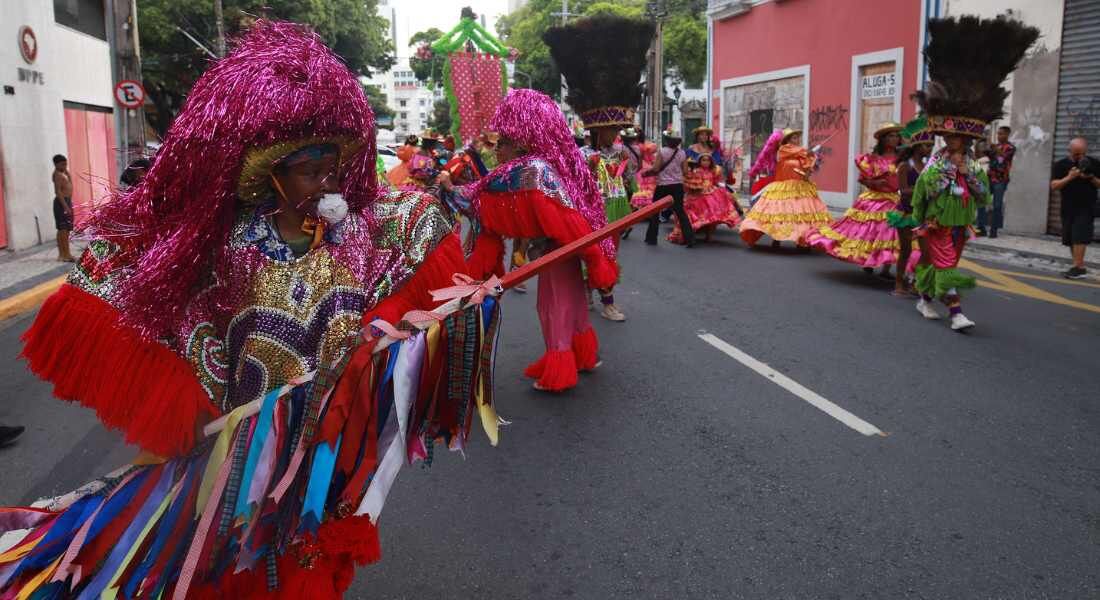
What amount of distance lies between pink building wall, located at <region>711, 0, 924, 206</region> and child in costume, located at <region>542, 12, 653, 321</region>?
10.6 meters

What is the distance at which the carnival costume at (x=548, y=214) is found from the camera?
16.9ft

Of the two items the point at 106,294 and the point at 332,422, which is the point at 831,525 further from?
the point at 106,294

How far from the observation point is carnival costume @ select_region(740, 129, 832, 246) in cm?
1219

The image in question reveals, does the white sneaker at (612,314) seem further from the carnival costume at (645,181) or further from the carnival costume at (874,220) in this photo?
the carnival costume at (645,181)

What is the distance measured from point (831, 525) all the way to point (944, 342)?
12.4 feet

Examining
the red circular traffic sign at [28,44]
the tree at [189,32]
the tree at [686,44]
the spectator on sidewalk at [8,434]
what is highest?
the tree at [686,44]

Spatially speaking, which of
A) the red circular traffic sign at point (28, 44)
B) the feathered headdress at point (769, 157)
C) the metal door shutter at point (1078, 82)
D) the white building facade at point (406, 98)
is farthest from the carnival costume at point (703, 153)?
the white building facade at point (406, 98)

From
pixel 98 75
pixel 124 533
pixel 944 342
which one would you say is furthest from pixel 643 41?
pixel 98 75

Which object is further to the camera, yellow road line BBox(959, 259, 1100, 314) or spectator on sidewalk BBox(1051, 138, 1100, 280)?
spectator on sidewalk BBox(1051, 138, 1100, 280)

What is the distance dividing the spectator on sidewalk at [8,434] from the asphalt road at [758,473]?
0.14m

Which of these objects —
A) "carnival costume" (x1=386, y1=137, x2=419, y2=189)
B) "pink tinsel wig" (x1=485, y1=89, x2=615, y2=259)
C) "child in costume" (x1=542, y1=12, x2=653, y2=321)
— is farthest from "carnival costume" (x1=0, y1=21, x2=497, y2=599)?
"carnival costume" (x1=386, y1=137, x2=419, y2=189)

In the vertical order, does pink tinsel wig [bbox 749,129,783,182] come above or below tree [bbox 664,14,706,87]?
below

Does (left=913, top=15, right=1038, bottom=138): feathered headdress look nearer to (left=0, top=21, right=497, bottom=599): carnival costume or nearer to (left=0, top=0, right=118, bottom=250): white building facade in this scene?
(left=0, top=21, right=497, bottom=599): carnival costume

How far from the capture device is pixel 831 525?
361 cm
